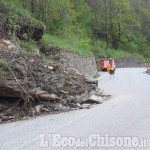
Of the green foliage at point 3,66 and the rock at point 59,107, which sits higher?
the green foliage at point 3,66

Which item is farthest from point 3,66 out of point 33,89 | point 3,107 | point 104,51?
point 104,51

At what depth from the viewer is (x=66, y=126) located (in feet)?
16.8

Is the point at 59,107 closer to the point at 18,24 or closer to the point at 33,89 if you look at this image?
the point at 33,89

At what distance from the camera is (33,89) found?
6.62 m

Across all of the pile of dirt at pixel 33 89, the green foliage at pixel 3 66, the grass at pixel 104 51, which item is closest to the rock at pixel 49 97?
the pile of dirt at pixel 33 89

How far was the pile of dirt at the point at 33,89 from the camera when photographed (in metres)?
6.23

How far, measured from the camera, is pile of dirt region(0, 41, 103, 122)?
623cm

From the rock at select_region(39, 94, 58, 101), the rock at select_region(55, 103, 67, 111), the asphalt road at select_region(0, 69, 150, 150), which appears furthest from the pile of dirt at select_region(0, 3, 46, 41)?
the asphalt road at select_region(0, 69, 150, 150)

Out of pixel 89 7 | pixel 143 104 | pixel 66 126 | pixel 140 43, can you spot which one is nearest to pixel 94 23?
pixel 89 7

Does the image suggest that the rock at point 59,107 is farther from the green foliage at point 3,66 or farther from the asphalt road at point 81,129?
the green foliage at point 3,66

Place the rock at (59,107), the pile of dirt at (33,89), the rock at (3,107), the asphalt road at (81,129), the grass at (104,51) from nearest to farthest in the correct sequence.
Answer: the asphalt road at (81,129) → the rock at (3,107) → the pile of dirt at (33,89) → the rock at (59,107) → the grass at (104,51)

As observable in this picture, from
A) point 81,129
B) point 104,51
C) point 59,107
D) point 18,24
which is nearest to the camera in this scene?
point 81,129

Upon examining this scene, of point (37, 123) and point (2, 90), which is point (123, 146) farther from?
point (2, 90)

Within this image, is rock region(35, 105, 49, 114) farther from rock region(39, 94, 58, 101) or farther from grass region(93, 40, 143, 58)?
grass region(93, 40, 143, 58)
